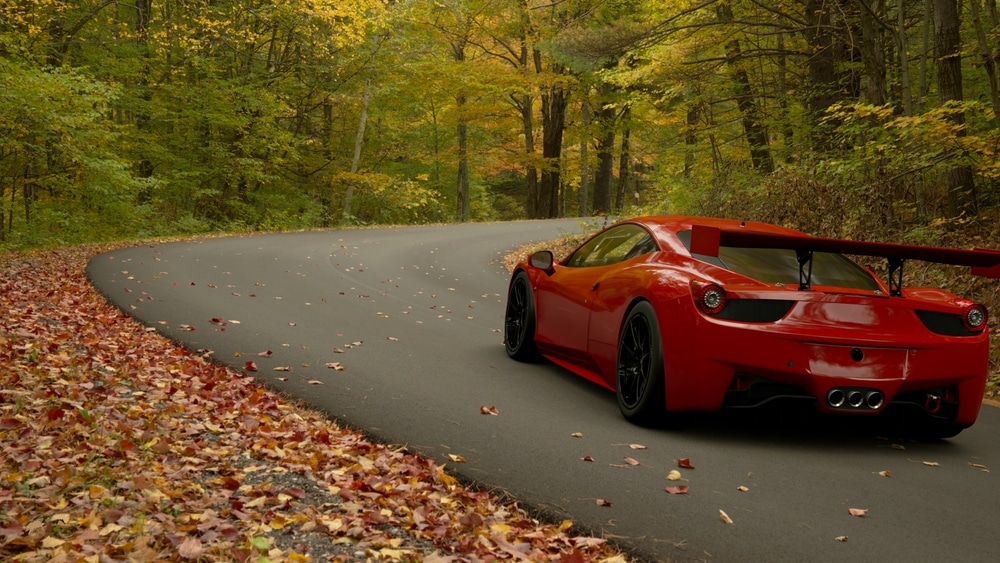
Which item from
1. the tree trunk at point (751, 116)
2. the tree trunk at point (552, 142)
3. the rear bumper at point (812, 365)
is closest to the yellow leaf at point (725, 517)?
the rear bumper at point (812, 365)

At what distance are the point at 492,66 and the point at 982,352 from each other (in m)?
31.2

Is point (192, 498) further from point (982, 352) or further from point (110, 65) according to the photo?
point (110, 65)

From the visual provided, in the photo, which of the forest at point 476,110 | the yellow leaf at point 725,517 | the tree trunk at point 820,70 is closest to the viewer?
the yellow leaf at point 725,517

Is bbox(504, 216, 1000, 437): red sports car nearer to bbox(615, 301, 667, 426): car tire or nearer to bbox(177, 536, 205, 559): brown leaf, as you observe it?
bbox(615, 301, 667, 426): car tire

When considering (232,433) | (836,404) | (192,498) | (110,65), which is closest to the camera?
(192,498)

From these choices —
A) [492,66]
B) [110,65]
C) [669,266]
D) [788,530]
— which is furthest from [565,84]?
[788,530]

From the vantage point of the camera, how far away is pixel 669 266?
608 centimetres

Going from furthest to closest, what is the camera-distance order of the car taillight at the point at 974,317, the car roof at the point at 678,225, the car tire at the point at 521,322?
1. the car tire at the point at 521,322
2. the car roof at the point at 678,225
3. the car taillight at the point at 974,317

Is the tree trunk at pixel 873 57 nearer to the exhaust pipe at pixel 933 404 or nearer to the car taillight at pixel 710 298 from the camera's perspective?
the exhaust pipe at pixel 933 404

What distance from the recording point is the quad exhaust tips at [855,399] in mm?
5277

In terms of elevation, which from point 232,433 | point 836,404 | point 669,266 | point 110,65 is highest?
point 110,65

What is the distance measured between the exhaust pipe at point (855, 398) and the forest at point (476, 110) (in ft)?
23.1

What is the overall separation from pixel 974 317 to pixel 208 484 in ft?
14.9

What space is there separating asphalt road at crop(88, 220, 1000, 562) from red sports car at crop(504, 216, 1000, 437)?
33 centimetres
